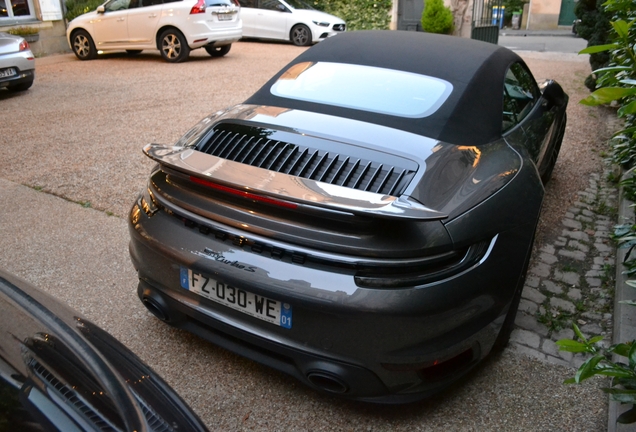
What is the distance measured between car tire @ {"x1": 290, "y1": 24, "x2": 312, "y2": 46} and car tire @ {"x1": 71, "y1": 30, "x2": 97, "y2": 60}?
5.57 metres

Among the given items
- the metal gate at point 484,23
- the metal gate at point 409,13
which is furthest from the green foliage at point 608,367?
the metal gate at point 409,13

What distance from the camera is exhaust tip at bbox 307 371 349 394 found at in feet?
8.02

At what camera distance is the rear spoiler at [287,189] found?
7.37 ft

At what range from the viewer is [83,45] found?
13.1 metres

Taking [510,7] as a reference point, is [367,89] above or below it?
above

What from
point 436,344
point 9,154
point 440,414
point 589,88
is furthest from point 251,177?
point 589,88

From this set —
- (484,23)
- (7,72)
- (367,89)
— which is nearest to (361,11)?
(484,23)

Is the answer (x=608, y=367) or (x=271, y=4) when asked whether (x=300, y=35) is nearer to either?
(x=271, y=4)

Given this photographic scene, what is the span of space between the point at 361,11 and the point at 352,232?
1868cm

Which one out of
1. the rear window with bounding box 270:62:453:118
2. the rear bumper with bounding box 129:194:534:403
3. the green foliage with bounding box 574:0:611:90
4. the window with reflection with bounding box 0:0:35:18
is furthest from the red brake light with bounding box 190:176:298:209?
the window with reflection with bounding box 0:0:35:18

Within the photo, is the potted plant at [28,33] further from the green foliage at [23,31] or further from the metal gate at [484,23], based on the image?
the metal gate at [484,23]

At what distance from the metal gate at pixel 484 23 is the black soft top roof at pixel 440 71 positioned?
12.5 m

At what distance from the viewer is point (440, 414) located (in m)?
2.73

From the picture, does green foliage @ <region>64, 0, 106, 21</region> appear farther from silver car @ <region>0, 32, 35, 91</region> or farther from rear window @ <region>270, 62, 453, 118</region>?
rear window @ <region>270, 62, 453, 118</region>
